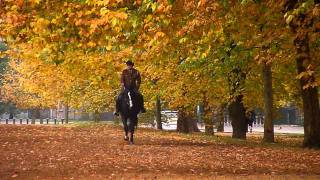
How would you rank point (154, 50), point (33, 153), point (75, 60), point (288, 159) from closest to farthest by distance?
point (33, 153), point (288, 159), point (154, 50), point (75, 60)

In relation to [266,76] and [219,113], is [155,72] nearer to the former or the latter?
[266,76]

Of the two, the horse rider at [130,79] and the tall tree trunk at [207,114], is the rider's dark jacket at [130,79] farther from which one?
the tall tree trunk at [207,114]

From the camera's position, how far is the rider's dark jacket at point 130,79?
1410 centimetres

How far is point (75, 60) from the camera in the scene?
18375 mm

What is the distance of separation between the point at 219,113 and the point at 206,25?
18289mm

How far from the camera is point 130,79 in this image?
14.1 m

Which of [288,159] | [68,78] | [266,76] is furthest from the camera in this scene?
[68,78]

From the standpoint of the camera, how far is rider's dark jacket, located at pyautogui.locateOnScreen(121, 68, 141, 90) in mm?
14102

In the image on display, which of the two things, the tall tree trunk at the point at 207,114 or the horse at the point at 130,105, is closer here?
the horse at the point at 130,105

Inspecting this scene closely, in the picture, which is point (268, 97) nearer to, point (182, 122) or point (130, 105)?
point (130, 105)

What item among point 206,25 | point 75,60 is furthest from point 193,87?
point 206,25

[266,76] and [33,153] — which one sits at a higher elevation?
[266,76]

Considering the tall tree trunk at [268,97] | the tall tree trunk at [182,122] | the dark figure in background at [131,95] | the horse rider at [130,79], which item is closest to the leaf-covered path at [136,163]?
the dark figure in background at [131,95]

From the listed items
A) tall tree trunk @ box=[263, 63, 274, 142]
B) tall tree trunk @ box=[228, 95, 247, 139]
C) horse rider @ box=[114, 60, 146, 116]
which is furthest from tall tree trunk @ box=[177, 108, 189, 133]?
horse rider @ box=[114, 60, 146, 116]
